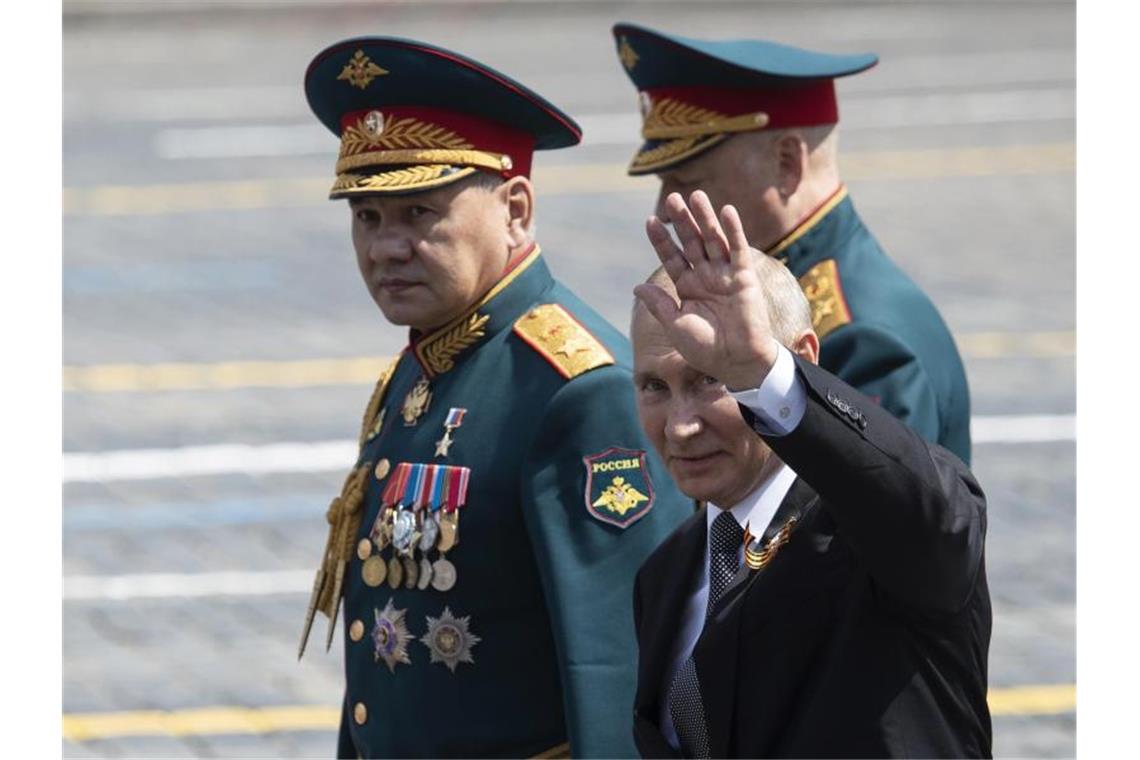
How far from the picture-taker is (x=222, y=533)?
31.4ft

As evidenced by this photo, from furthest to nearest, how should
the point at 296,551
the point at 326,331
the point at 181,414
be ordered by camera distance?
the point at 326,331, the point at 181,414, the point at 296,551

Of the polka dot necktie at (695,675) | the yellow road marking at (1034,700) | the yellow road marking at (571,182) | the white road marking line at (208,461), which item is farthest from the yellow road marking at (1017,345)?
the polka dot necktie at (695,675)

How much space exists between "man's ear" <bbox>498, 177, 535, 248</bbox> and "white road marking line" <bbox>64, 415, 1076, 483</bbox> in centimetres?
544

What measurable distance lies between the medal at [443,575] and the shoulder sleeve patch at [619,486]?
34 centimetres

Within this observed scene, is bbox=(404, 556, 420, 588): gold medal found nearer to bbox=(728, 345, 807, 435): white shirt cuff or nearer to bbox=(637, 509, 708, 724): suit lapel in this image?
bbox=(637, 509, 708, 724): suit lapel

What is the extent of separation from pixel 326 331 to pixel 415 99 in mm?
7149

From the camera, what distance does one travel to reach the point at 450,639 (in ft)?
14.6

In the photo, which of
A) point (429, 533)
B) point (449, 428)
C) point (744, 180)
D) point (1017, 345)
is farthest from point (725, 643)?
point (1017, 345)

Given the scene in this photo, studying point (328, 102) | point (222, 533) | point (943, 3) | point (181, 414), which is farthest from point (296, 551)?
point (943, 3)

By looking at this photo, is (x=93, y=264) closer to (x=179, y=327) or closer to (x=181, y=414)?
(x=179, y=327)

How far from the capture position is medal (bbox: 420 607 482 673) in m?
4.43

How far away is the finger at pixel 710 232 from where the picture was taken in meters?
3.08

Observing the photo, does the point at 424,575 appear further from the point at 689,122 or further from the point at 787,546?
the point at 689,122

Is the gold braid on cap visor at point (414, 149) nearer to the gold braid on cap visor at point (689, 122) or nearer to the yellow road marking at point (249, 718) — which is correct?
the gold braid on cap visor at point (689, 122)
